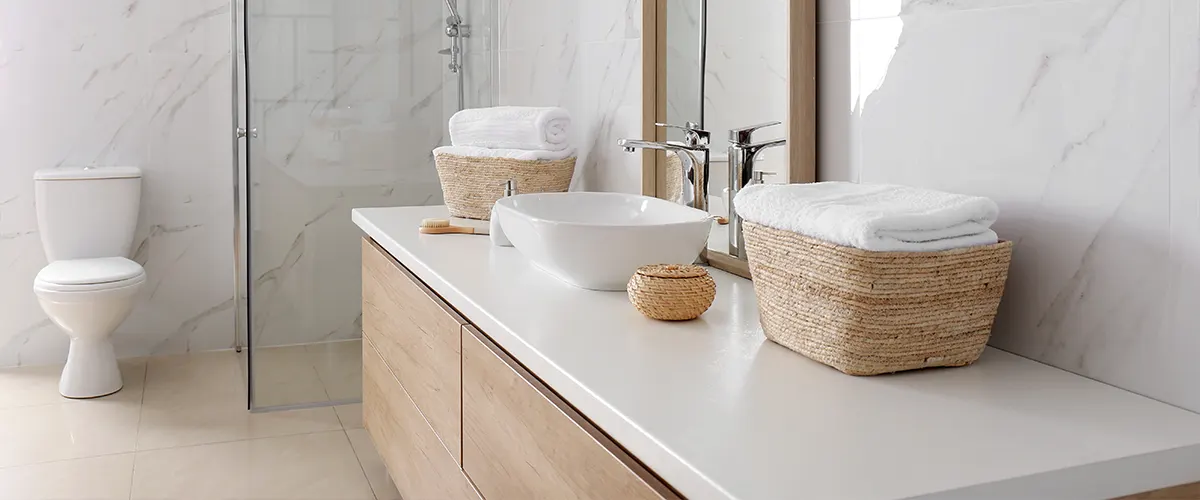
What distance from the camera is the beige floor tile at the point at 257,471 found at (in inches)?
101

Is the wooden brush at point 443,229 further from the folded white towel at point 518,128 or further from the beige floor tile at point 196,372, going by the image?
the beige floor tile at point 196,372

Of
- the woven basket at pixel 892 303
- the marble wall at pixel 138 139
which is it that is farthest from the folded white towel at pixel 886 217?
the marble wall at pixel 138 139

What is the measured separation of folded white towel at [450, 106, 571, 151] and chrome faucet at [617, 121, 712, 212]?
601 millimetres

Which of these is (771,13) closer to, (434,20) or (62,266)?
(434,20)

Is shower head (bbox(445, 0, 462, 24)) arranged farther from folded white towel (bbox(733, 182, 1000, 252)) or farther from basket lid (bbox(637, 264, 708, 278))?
folded white towel (bbox(733, 182, 1000, 252))

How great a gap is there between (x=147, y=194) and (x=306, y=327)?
1.08 meters

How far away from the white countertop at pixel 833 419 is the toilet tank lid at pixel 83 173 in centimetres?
274

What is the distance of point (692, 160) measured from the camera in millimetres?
1918

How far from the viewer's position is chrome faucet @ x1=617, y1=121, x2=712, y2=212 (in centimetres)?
189

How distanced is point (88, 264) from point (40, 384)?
492 millimetres

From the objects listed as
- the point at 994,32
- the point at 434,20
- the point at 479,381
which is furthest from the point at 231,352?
the point at 994,32

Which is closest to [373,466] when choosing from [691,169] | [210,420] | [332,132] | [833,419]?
[210,420]

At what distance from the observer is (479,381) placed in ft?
4.83

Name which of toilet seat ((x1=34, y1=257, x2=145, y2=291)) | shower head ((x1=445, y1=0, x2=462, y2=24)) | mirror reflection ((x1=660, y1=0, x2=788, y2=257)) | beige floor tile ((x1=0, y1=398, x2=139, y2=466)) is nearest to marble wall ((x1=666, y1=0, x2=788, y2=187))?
mirror reflection ((x1=660, y1=0, x2=788, y2=257))
